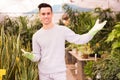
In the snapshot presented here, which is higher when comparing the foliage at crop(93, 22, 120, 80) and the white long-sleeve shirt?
the white long-sleeve shirt

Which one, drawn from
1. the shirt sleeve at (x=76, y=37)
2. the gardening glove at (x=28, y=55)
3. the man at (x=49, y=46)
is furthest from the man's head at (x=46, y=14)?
the gardening glove at (x=28, y=55)

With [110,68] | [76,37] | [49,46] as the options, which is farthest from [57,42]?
[110,68]

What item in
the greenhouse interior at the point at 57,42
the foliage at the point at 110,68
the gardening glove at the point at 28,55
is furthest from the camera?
the foliage at the point at 110,68

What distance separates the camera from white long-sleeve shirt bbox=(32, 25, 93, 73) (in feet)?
9.62

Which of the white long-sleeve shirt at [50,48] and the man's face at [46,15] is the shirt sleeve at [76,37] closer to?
the white long-sleeve shirt at [50,48]

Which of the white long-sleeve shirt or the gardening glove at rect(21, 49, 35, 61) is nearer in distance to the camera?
the gardening glove at rect(21, 49, 35, 61)

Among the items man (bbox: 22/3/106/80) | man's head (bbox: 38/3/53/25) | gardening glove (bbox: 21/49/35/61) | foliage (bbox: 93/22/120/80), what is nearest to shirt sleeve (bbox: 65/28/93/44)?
man (bbox: 22/3/106/80)

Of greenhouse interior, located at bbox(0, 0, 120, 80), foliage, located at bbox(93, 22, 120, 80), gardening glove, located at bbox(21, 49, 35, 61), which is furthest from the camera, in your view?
foliage, located at bbox(93, 22, 120, 80)

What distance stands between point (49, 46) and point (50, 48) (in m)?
0.02

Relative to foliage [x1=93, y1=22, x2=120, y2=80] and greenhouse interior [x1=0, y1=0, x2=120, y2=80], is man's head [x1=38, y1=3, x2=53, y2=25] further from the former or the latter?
foliage [x1=93, y1=22, x2=120, y2=80]

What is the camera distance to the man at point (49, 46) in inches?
115

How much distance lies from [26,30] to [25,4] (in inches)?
57.1

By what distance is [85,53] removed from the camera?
19.1 ft

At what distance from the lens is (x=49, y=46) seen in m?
2.93
